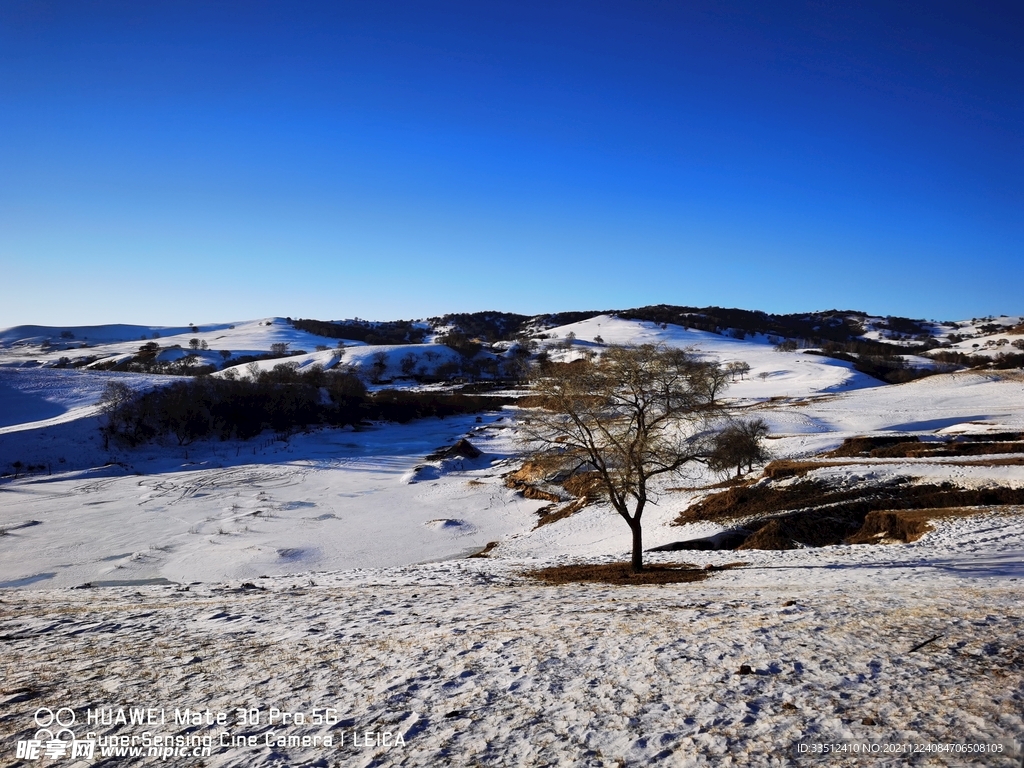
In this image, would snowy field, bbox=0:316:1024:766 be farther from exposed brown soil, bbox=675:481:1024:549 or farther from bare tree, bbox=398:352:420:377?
bare tree, bbox=398:352:420:377

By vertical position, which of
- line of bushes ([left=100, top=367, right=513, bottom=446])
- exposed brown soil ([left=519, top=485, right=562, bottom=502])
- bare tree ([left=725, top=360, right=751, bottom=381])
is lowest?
exposed brown soil ([left=519, top=485, right=562, bottom=502])

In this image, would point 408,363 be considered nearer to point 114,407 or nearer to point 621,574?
point 114,407

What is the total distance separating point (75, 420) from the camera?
2357 inches

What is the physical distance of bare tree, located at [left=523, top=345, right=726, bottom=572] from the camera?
16.4m

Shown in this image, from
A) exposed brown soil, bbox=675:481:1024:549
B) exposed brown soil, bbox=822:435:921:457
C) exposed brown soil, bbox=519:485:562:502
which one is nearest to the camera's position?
exposed brown soil, bbox=675:481:1024:549

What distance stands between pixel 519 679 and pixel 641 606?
4.66 m

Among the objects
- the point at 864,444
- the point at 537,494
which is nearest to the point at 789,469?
the point at 864,444

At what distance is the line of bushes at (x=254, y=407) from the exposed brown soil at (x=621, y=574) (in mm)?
60025

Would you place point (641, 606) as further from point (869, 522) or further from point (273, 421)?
point (273, 421)

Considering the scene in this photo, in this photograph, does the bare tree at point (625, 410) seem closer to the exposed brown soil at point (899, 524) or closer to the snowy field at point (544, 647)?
the snowy field at point (544, 647)

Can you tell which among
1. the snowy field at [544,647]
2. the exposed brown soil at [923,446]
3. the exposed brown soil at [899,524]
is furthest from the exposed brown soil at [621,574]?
the exposed brown soil at [923,446]

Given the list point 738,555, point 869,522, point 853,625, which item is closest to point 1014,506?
point 869,522

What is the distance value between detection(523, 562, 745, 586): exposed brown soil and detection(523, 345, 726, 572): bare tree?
0.77 meters

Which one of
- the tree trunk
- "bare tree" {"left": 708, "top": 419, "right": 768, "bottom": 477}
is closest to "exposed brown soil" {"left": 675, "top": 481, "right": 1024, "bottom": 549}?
the tree trunk
